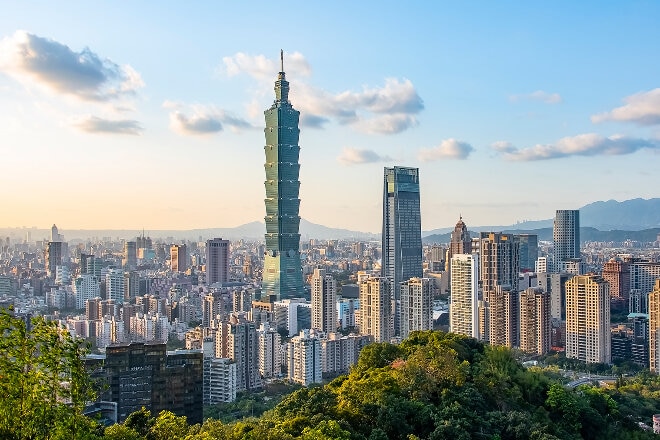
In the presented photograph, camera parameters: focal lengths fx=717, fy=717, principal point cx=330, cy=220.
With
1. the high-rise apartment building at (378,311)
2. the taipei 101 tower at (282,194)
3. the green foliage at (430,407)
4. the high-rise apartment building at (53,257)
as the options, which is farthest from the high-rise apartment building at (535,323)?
the high-rise apartment building at (53,257)

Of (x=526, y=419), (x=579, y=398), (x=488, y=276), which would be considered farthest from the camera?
(x=488, y=276)

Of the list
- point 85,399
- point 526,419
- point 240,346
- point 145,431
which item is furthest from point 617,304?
point 85,399

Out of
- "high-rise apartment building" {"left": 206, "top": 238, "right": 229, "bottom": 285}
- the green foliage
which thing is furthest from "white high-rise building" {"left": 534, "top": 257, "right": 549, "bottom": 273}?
the green foliage

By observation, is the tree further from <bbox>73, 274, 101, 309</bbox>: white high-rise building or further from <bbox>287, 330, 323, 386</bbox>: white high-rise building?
<bbox>73, 274, 101, 309</bbox>: white high-rise building

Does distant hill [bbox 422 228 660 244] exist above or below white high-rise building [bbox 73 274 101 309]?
above

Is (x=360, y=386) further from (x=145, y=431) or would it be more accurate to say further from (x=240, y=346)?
(x=240, y=346)

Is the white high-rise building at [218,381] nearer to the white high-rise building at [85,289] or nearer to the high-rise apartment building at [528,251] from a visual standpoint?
the white high-rise building at [85,289]
